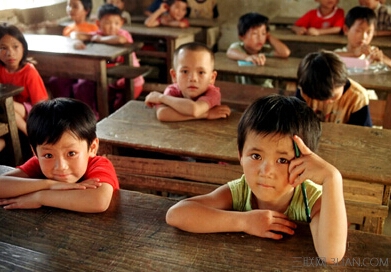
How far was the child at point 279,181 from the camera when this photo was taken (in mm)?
1148

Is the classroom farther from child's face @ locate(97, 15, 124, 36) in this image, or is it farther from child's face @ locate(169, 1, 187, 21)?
child's face @ locate(169, 1, 187, 21)

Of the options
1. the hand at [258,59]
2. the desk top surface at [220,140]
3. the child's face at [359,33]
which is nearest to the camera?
the desk top surface at [220,140]

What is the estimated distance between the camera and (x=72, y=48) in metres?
3.81

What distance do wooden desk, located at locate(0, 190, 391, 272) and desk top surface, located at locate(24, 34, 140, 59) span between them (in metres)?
2.46

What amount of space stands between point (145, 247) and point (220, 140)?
104 centimetres

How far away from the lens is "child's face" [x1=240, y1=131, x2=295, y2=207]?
122 cm

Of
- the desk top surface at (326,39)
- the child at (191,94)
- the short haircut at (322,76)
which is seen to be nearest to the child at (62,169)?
the child at (191,94)

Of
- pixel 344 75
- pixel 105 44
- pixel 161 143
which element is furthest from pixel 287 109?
pixel 105 44

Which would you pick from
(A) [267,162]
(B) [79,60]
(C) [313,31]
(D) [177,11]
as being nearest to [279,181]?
(A) [267,162]

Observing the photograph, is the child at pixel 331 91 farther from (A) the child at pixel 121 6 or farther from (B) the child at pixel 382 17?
(A) the child at pixel 121 6

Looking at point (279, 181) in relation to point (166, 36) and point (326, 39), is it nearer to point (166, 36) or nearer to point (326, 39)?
point (326, 39)

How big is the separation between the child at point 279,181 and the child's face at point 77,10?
422 centimetres

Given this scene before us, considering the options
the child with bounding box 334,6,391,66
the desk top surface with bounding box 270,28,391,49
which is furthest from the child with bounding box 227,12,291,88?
the child with bounding box 334,6,391,66

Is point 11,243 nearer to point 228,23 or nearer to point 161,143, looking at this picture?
point 161,143
